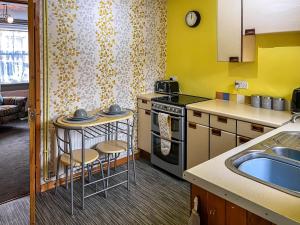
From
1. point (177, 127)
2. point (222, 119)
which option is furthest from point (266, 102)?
point (177, 127)

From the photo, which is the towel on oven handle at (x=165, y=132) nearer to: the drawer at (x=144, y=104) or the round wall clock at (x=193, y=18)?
the drawer at (x=144, y=104)

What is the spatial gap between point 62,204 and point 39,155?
0.63 m

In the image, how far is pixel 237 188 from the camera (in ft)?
4.21

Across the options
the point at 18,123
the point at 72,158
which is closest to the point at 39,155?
the point at 72,158

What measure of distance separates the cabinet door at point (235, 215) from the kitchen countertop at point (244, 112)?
1480 millimetres

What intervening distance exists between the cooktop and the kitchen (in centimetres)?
2

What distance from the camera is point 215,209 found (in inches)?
53.1

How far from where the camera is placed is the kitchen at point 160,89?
2.87 metres

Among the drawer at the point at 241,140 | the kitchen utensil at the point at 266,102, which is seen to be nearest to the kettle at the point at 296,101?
the kitchen utensil at the point at 266,102

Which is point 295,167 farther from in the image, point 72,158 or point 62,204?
point 62,204

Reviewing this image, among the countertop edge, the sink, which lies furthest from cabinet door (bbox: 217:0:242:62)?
the countertop edge

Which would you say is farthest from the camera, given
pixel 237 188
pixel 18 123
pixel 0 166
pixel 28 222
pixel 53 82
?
pixel 18 123

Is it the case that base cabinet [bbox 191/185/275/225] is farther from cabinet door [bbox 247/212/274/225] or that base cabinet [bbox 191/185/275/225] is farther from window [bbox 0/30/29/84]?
window [bbox 0/30/29/84]

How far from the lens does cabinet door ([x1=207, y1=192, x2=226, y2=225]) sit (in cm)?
132
